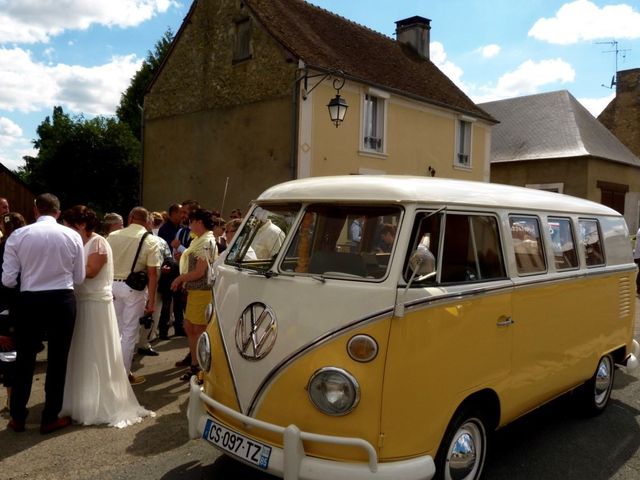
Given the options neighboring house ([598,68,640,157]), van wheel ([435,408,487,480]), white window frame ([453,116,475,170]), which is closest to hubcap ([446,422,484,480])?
van wheel ([435,408,487,480])

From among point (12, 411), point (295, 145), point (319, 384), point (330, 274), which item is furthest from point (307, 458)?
point (295, 145)

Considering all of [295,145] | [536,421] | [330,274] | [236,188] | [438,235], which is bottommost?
[536,421]

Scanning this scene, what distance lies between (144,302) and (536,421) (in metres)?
4.15

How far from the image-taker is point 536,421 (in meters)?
5.46

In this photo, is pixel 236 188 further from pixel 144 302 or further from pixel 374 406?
pixel 374 406

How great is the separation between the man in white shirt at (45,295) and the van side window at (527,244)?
3549mm

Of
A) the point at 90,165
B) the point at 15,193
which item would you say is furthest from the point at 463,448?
the point at 90,165

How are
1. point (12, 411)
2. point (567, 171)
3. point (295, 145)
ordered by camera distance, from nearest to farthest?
1. point (12, 411)
2. point (295, 145)
3. point (567, 171)

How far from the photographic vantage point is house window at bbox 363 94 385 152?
18547 mm

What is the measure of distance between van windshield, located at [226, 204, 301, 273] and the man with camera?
1.83m

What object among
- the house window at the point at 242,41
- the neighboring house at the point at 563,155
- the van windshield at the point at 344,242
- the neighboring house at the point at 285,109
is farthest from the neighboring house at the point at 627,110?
the van windshield at the point at 344,242

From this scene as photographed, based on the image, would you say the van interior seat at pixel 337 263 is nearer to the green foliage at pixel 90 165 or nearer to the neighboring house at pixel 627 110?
the green foliage at pixel 90 165

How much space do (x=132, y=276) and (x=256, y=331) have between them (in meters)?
2.74

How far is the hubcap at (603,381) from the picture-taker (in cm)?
560
